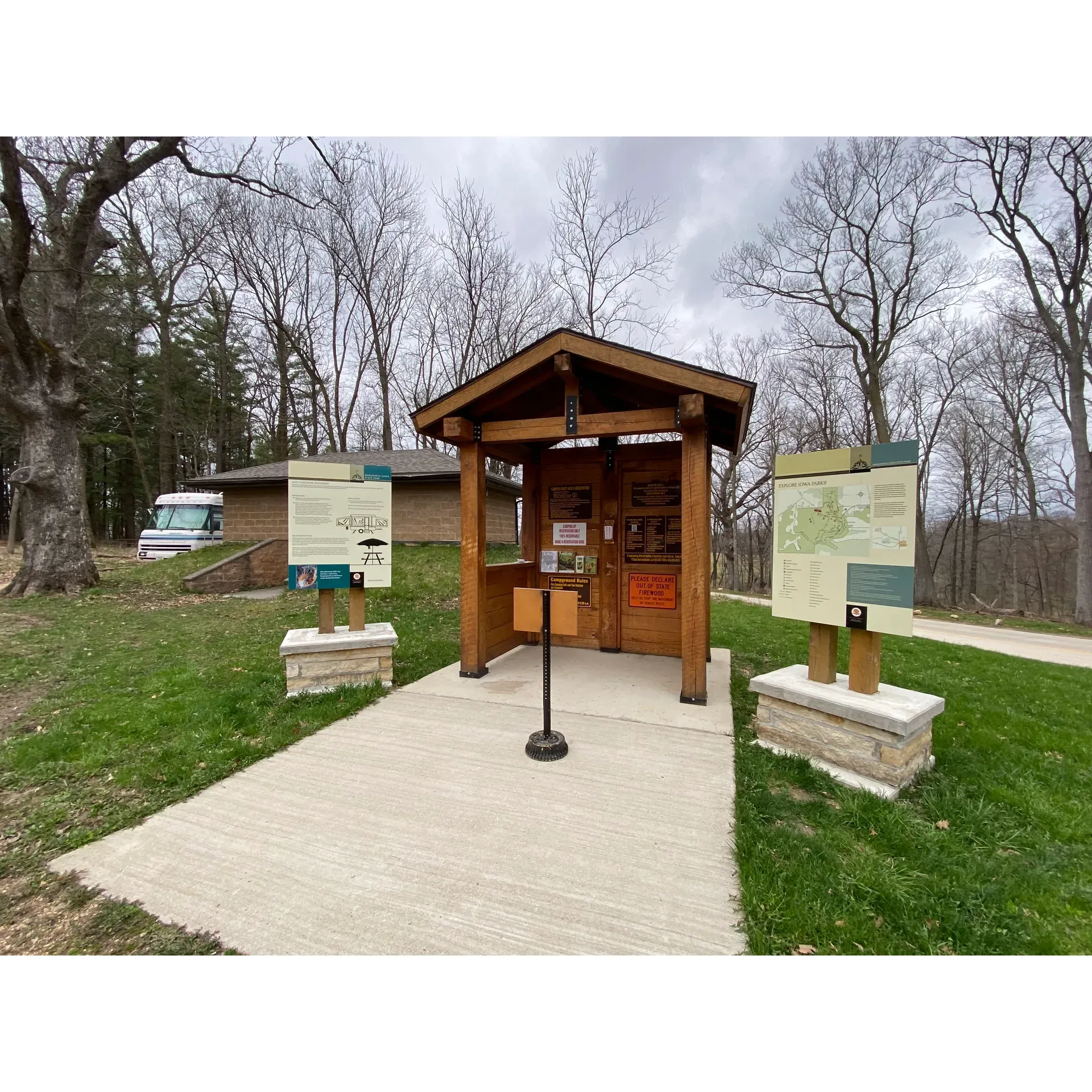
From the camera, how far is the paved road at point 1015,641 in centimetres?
809

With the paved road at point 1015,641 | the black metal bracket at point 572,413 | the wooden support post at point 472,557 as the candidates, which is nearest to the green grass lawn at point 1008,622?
the paved road at point 1015,641

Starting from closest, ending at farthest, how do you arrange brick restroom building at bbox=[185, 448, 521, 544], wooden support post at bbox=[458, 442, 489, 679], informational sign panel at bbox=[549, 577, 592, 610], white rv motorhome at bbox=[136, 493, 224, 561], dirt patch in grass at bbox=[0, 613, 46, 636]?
wooden support post at bbox=[458, 442, 489, 679], informational sign panel at bbox=[549, 577, 592, 610], dirt patch in grass at bbox=[0, 613, 46, 636], brick restroom building at bbox=[185, 448, 521, 544], white rv motorhome at bbox=[136, 493, 224, 561]

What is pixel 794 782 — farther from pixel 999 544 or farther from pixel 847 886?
pixel 999 544

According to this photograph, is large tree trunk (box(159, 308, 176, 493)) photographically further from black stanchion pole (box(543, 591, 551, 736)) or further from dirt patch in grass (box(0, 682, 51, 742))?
black stanchion pole (box(543, 591, 551, 736))

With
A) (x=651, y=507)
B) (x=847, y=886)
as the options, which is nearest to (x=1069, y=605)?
(x=651, y=507)

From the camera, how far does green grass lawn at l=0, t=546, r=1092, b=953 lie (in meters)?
1.93

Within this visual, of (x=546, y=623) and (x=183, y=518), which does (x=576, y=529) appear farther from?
(x=183, y=518)

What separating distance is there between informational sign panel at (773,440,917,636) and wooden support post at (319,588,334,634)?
400 centimetres

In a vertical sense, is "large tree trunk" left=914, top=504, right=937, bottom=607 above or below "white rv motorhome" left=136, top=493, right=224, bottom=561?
below

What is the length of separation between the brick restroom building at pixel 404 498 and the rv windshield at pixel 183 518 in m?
1.59

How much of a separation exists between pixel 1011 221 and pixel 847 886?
21.4m

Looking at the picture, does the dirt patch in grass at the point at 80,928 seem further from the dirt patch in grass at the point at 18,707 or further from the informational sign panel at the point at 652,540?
the informational sign panel at the point at 652,540

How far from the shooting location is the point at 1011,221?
1458cm

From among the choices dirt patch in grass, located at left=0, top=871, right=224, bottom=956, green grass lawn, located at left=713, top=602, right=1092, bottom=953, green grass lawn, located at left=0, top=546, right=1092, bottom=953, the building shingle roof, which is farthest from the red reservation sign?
the building shingle roof
